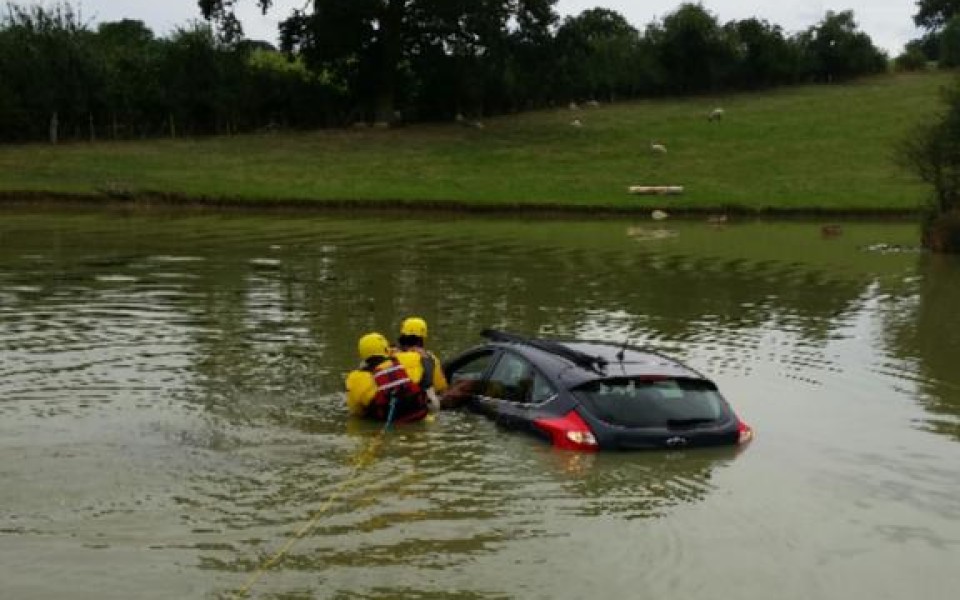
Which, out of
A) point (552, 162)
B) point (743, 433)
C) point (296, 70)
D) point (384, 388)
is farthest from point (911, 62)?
point (384, 388)

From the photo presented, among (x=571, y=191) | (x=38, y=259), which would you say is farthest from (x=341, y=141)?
(x=38, y=259)

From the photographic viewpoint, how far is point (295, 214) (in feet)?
159

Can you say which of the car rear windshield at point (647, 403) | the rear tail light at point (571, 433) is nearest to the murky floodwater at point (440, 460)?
the rear tail light at point (571, 433)

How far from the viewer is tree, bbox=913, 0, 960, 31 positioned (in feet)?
411

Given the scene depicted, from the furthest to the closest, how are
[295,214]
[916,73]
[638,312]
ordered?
[916,73] < [295,214] < [638,312]

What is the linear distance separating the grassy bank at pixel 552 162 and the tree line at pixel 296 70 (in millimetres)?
3030

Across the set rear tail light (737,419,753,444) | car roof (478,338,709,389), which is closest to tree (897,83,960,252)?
rear tail light (737,419,753,444)

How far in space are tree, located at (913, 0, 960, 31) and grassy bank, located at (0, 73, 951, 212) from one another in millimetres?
51327

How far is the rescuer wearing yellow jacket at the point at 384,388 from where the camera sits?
43.6 ft

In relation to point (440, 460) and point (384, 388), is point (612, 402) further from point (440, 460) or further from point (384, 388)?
point (384, 388)

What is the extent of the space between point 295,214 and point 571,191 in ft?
44.5

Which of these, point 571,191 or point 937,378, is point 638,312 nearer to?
point 937,378

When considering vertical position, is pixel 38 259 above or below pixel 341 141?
below

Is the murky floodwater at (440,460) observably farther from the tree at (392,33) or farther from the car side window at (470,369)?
the tree at (392,33)
